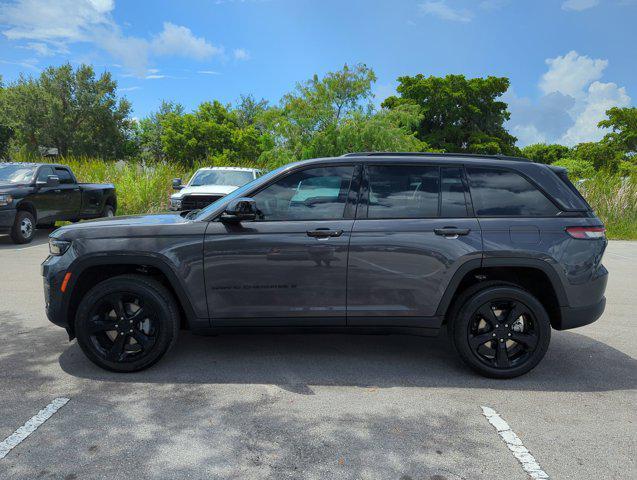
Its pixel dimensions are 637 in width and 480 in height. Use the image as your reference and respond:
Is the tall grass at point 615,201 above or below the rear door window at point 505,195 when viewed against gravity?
below

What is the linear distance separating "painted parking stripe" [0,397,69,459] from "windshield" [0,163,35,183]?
9.48 metres

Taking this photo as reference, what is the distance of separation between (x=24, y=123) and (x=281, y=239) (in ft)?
171

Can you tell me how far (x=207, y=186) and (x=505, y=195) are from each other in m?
9.50

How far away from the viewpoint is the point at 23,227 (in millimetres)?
11156

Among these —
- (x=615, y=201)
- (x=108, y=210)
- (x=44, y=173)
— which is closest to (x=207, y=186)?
(x=44, y=173)

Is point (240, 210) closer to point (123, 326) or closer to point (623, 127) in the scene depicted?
point (123, 326)

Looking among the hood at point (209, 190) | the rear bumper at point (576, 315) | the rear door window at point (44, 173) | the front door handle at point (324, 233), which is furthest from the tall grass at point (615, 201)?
the rear door window at point (44, 173)

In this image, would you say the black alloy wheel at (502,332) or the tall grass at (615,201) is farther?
the tall grass at (615,201)

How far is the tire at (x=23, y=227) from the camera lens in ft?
36.0

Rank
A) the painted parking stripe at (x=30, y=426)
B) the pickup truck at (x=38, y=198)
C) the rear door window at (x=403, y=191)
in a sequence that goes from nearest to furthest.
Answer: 1. the painted parking stripe at (x=30, y=426)
2. the rear door window at (x=403, y=191)
3. the pickup truck at (x=38, y=198)

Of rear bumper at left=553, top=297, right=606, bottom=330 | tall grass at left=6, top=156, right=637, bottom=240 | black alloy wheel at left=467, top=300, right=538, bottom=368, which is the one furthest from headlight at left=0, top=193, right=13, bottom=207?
rear bumper at left=553, top=297, right=606, bottom=330

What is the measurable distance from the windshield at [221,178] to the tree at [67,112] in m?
40.9

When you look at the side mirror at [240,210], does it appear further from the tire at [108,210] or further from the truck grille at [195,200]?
the tire at [108,210]

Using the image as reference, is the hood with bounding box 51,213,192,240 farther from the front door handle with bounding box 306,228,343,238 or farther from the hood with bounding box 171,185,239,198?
the hood with bounding box 171,185,239,198
